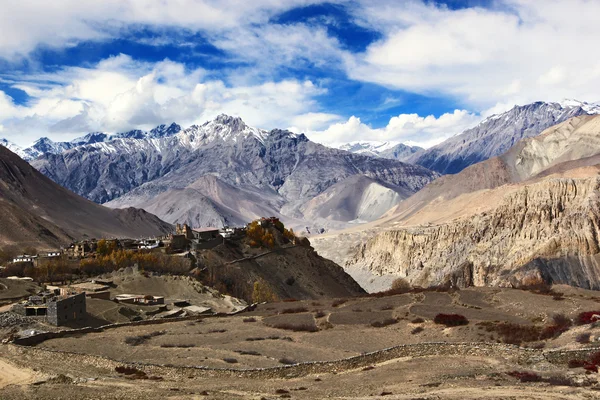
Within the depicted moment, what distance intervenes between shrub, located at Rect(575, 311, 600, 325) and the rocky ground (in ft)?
4.19

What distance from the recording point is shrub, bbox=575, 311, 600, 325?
110ft

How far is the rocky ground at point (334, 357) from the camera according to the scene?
24.8 m

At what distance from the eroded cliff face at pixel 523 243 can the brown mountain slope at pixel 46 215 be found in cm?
7252

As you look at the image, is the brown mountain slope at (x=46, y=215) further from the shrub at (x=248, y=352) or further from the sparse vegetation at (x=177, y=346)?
the shrub at (x=248, y=352)

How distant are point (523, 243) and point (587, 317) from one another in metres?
70.8

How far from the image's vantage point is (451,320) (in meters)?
Answer: 37.0

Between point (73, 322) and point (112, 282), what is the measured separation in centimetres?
1618

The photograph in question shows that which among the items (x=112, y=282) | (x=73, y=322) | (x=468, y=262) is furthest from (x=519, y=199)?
(x=73, y=322)

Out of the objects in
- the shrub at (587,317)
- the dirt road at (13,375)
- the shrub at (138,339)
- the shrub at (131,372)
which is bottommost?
the shrub at (131,372)

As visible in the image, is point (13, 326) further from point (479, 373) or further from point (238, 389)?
point (479, 373)

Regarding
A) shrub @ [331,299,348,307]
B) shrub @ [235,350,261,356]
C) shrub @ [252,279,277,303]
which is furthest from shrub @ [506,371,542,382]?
shrub @ [252,279,277,303]

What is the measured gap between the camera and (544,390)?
2225 cm

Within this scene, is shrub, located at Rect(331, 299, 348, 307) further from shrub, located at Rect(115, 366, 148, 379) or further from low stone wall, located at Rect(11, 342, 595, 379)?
shrub, located at Rect(115, 366, 148, 379)

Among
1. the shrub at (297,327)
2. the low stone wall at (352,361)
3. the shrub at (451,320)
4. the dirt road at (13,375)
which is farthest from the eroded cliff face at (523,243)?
the dirt road at (13,375)
